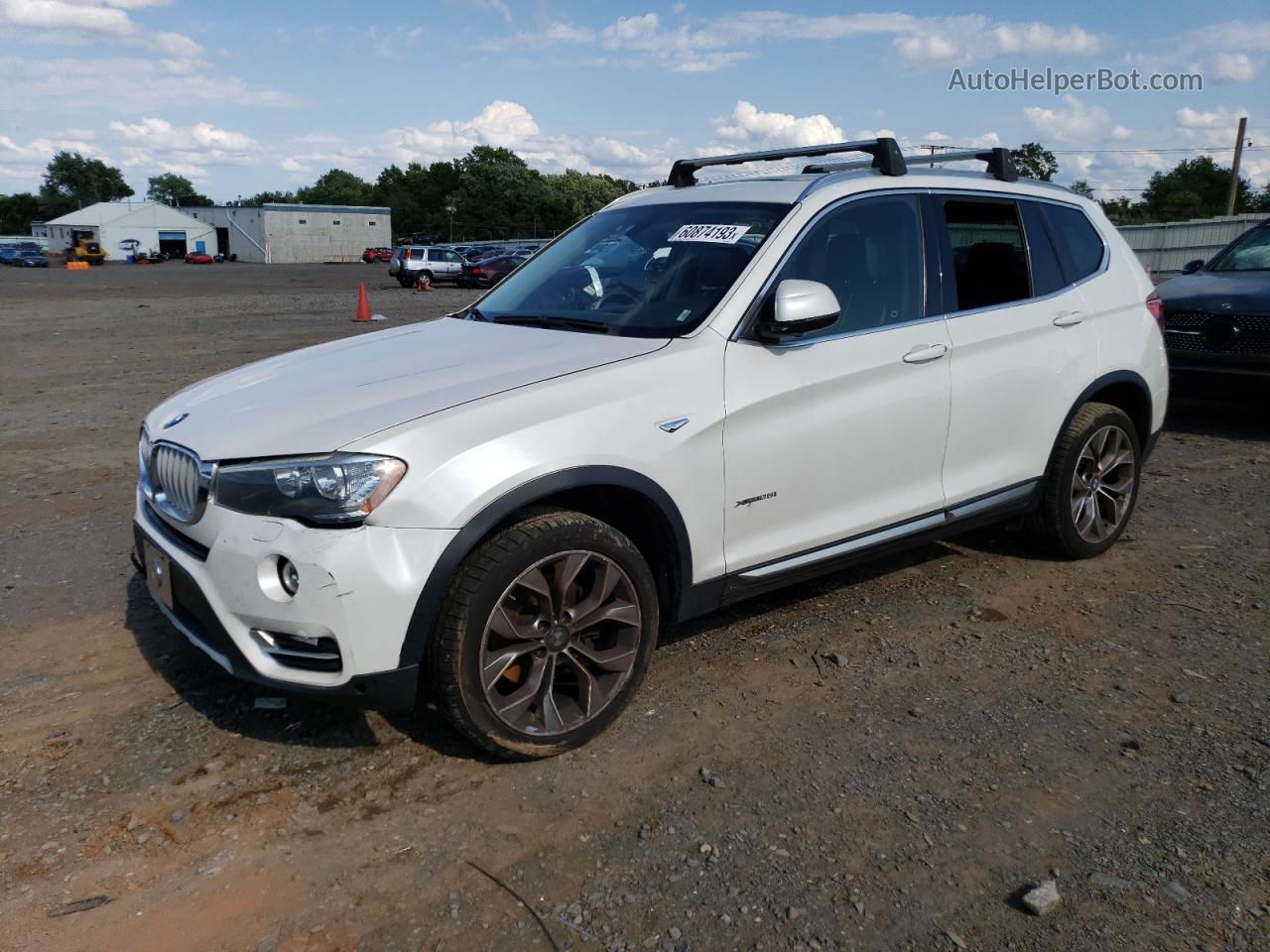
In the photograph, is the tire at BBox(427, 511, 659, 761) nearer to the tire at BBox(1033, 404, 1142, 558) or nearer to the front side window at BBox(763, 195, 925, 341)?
the front side window at BBox(763, 195, 925, 341)

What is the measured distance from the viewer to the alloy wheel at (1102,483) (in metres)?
5.15

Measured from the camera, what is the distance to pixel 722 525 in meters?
3.67

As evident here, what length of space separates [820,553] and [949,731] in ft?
2.63

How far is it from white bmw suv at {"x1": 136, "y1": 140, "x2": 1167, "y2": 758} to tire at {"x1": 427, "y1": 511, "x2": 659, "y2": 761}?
10 mm

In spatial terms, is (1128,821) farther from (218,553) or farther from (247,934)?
(218,553)

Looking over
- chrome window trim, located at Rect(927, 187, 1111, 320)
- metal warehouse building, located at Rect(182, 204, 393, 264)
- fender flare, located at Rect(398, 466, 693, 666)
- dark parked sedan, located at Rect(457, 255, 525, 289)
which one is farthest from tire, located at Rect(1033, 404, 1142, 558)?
metal warehouse building, located at Rect(182, 204, 393, 264)

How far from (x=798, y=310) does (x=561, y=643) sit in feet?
4.49

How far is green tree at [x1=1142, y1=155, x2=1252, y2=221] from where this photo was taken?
211ft

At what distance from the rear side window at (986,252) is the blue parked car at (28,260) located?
251 ft

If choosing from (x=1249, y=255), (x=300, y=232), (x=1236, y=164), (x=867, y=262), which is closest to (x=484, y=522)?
(x=867, y=262)

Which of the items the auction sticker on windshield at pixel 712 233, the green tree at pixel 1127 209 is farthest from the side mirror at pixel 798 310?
the green tree at pixel 1127 209

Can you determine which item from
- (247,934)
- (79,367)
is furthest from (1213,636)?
(79,367)

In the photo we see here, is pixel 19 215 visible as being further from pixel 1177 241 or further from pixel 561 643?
pixel 561 643

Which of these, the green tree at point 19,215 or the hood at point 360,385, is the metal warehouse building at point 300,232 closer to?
the green tree at point 19,215
